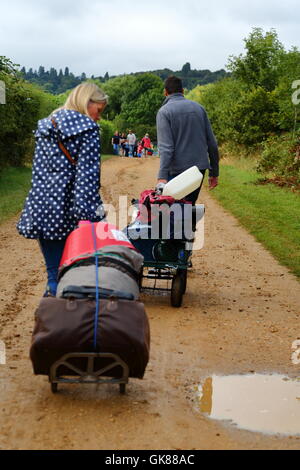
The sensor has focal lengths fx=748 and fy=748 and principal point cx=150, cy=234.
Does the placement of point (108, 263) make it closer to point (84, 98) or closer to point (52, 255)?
point (52, 255)

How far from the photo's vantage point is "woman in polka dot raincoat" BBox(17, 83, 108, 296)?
5164 millimetres

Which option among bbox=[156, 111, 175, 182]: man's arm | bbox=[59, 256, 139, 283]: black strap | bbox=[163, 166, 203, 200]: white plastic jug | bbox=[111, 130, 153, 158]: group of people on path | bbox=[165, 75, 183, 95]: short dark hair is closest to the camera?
bbox=[59, 256, 139, 283]: black strap

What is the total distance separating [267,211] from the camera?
16.6m

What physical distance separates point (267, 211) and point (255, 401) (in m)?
11.6

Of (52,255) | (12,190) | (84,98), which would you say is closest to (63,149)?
(84,98)

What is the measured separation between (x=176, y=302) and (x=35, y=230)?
2793mm

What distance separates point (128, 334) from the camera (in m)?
4.59

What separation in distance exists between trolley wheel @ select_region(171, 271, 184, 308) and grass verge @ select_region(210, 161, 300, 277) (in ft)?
9.27

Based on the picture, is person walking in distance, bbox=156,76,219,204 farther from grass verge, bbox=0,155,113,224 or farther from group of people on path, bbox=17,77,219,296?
grass verge, bbox=0,155,113,224

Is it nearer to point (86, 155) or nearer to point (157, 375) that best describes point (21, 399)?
point (157, 375)

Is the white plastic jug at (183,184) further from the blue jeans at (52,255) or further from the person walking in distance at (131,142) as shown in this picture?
the person walking in distance at (131,142)

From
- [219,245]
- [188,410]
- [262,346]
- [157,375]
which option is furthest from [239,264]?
[188,410]

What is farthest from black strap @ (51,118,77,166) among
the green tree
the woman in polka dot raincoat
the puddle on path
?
the green tree

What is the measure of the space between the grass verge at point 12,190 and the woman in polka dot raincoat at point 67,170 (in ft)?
31.3
